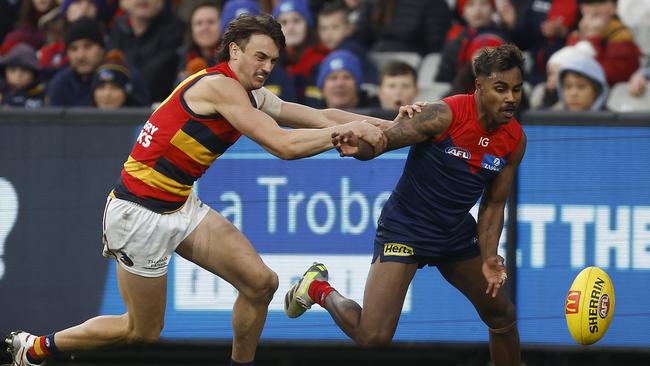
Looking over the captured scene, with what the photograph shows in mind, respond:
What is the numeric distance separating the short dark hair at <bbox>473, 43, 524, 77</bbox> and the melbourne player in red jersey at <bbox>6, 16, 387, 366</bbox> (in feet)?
2.37

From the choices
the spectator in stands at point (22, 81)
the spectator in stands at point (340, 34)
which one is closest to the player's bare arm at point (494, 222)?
the spectator in stands at point (340, 34)

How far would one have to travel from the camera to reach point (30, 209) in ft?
31.9

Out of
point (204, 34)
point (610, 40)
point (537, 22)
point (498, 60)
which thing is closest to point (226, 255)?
point (498, 60)

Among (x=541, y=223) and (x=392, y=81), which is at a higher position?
(x=392, y=81)

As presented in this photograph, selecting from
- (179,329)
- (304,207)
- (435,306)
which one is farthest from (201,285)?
(435,306)

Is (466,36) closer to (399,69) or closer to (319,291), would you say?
(399,69)

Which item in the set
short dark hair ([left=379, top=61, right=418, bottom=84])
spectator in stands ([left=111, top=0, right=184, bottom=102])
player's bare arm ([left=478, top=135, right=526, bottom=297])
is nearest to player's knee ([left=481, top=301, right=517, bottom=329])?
player's bare arm ([left=478, top=135, right=526, bottom=297])

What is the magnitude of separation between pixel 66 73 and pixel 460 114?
16.8ft

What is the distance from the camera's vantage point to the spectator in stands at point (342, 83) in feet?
35.8

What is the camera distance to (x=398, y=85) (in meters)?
10.9

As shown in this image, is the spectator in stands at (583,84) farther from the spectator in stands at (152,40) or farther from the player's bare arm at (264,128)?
the spectator in stands at (152,40)

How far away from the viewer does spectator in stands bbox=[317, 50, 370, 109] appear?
10922 mm

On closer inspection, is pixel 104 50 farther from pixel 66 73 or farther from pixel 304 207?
pixel 304 207

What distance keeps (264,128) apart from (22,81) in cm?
537
